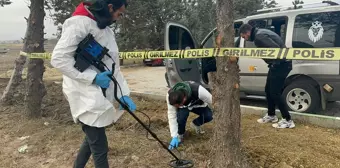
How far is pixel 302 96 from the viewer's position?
18.1ft

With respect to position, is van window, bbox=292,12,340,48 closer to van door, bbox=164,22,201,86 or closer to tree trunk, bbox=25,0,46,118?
van door, bbox=164,22,201,86

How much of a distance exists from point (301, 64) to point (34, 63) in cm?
447

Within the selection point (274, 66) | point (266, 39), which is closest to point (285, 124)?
point (274, 66)

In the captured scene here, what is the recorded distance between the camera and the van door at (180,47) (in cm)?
627

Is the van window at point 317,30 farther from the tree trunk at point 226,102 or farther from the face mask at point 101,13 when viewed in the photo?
the face mask at point 101,13

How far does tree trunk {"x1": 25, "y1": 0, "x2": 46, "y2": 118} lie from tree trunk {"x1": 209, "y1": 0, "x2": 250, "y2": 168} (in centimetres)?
343

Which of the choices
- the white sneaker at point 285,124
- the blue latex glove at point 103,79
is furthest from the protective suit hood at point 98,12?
the white sneaker at point 285,124

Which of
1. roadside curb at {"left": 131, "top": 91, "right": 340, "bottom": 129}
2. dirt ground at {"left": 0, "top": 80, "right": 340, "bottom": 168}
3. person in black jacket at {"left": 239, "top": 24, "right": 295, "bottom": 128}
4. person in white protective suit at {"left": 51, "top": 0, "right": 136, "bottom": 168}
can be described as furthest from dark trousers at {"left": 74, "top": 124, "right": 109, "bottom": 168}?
roadside curb at {"left": 131, "top": 91, "right": 340, "bottom": 129}

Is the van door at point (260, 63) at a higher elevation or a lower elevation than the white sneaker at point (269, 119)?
higher

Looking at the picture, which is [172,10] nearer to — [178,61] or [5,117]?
[178,61]

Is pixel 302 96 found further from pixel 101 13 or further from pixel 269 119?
pixel 101 13

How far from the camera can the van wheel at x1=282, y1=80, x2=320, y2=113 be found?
211 inches

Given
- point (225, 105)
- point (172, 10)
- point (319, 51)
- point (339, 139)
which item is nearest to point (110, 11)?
point (225, 105)

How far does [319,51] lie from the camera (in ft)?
9.86
